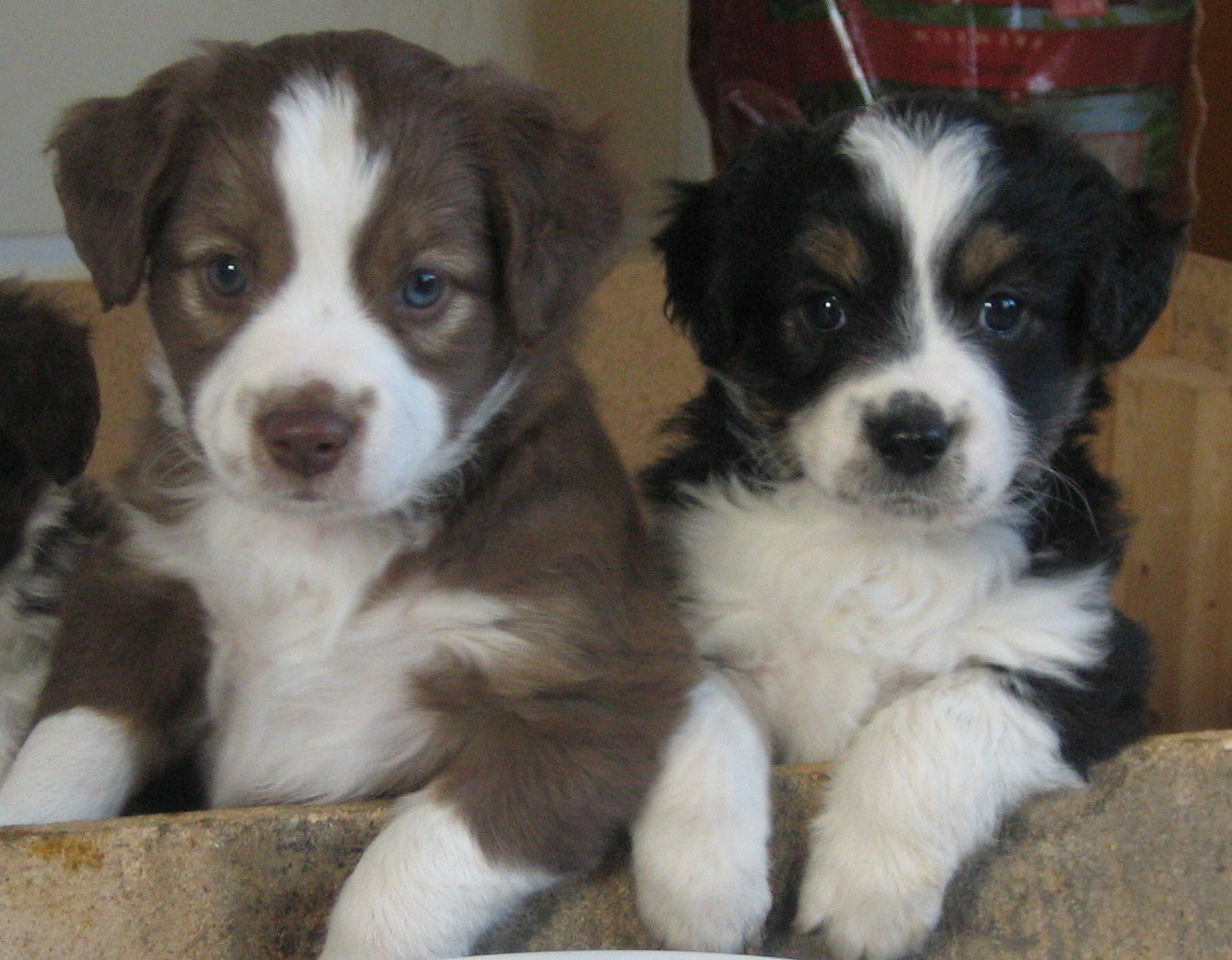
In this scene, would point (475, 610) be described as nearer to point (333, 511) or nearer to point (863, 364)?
point (333, 511)

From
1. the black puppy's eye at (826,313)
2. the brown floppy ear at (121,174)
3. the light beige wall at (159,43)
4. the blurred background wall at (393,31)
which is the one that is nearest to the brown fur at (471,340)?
the brown floppy ear at (121,174)

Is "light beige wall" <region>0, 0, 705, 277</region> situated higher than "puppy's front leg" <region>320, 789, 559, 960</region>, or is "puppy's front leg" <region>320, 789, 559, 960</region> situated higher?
"light beige wall" <region>0, 0, 705, 277</region>

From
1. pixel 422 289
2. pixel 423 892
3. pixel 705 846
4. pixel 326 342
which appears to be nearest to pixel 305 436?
pixel 326 342

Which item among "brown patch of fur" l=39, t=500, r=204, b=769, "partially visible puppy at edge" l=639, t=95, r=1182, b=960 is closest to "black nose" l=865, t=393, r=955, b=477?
"partially visible puppy at edge" l=639, t=95, r=1182, b=960

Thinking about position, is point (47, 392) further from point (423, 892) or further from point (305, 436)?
point (423, 892)

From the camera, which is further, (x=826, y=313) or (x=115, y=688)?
(x=826, y=313)

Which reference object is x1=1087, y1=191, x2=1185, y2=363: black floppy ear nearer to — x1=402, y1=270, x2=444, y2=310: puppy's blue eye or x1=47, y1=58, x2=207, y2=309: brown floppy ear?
x1=402, y1=270, x2=444, y2=310: puppy's blue eye

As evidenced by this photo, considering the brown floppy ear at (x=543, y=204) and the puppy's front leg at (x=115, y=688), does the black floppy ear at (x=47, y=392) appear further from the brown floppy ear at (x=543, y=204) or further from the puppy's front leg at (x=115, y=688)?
the brown floppy ear at (x=543, y=204)
